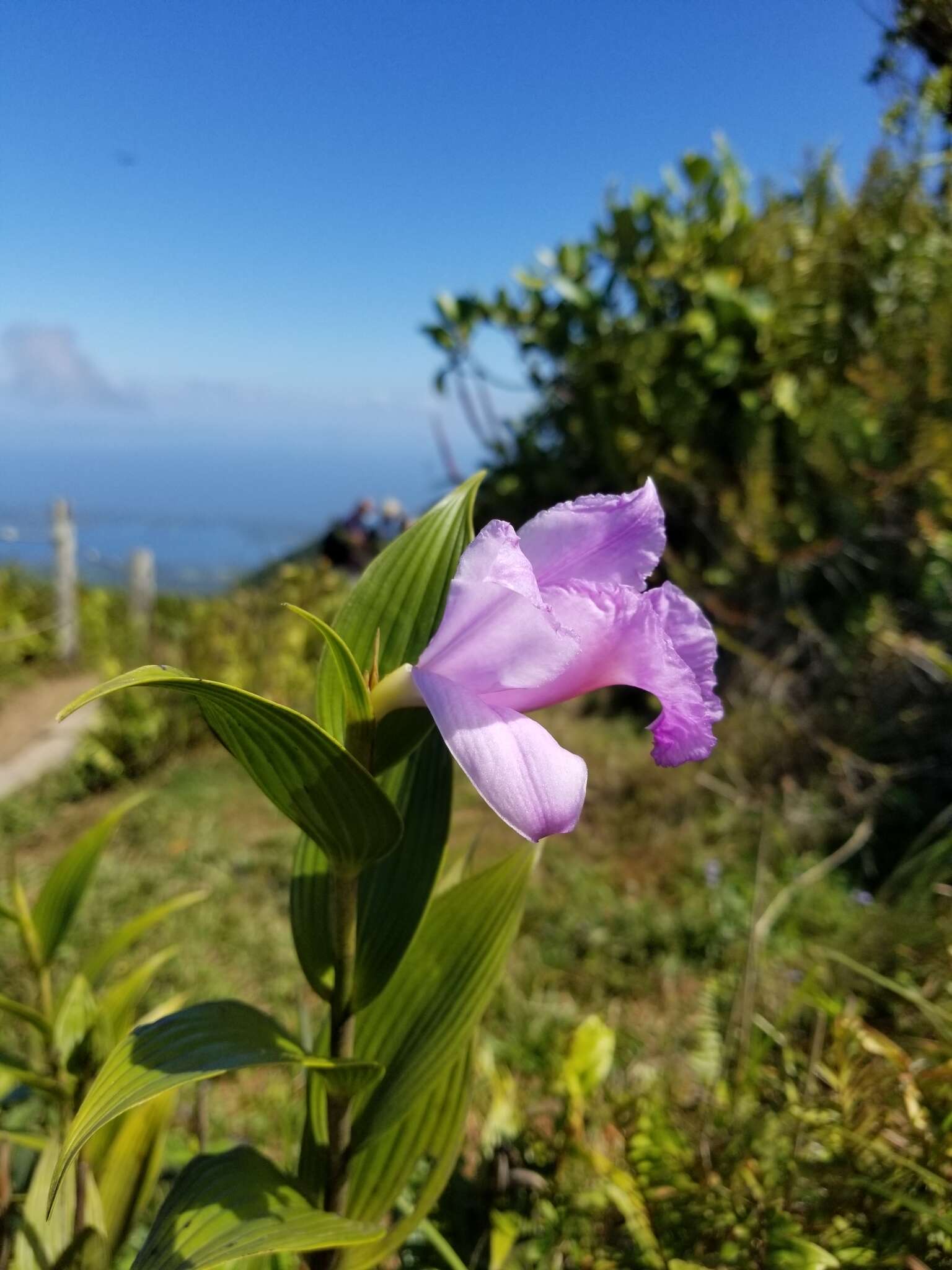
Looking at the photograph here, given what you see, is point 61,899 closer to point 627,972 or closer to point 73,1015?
point 73,1015

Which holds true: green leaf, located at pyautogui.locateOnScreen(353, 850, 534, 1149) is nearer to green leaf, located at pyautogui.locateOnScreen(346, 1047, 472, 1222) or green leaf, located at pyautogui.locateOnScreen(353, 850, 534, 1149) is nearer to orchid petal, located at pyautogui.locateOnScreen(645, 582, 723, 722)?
green leaf, located at pyautogui.locateOnScreen(346, 1047, 472, 1222)

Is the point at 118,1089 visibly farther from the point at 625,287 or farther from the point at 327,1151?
the point at 625,287

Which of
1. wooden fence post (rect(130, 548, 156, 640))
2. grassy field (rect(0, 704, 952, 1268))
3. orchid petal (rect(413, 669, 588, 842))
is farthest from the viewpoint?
wooden fence post (rect(130, 548, 156, 640))

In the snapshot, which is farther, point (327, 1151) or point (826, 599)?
point (826, 599)

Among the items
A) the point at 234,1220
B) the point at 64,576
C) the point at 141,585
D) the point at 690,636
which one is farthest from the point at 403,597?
the point at 64,576

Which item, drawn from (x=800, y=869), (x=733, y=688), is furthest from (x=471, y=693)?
(x=733, y=688)

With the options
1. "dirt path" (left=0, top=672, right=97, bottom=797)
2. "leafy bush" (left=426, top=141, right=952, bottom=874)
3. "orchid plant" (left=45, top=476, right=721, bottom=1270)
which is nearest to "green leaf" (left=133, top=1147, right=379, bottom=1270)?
"orchid plant" (left=45, top=476, right=721, bottom=1270)
